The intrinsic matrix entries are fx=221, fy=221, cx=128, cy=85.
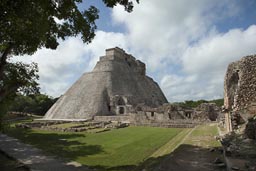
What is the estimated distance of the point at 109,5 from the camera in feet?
26.2

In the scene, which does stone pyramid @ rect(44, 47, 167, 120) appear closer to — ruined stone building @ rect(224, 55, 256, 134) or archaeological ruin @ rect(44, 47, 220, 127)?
archaeological ruin @ rect(44, 47, 220, 127)

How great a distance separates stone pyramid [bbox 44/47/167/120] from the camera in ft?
141

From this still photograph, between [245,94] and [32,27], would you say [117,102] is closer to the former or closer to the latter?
[245,94]

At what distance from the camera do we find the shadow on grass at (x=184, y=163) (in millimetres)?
7125

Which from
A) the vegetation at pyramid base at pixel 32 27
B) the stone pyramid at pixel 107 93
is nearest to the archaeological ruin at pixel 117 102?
the stone pyramid at pixel 107 93

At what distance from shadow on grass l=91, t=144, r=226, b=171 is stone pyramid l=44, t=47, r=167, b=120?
3255 centimetres

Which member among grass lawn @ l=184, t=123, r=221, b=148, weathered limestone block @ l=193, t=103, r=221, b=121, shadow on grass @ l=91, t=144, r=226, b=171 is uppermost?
weathered limestone block @ l=193, t=103, r=221, b=121

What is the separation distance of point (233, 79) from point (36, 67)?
11.4m

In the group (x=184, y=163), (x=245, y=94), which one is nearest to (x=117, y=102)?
(x=245, y=94)

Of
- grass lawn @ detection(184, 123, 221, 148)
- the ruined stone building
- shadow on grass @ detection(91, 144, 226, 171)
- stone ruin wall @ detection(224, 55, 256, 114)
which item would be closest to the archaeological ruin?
grass lawn @ detection(184, 123, 221, 148)

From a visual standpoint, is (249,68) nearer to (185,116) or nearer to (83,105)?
(185,116)

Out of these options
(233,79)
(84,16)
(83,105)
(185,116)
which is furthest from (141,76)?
(84,16)

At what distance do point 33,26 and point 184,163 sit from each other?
692 centimetres

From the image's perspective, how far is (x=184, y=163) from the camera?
7.84 m
